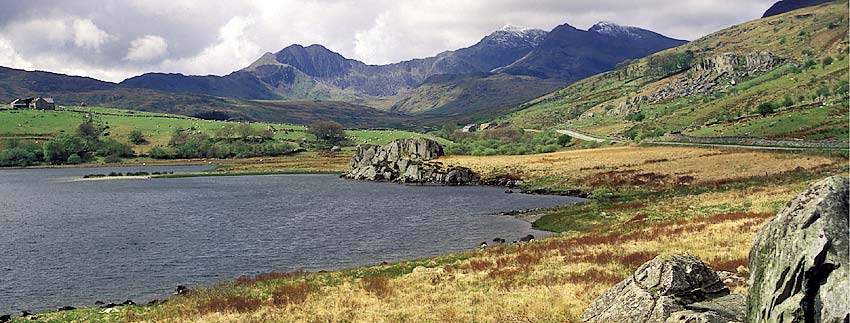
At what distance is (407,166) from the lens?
151 m

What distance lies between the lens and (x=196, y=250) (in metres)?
60.6

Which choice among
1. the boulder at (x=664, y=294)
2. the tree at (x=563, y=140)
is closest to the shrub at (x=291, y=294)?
the boulder at (x=664, y=294)

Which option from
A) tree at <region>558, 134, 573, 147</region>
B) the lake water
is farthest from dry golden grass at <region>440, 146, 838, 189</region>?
tree at <region>558, 134, 573, 147</region>

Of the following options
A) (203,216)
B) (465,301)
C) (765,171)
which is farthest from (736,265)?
(203,216)

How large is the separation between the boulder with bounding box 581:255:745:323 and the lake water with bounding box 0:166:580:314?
32971 mm

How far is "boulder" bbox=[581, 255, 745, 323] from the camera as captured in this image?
61.8 feet

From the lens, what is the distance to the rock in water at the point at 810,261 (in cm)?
1120

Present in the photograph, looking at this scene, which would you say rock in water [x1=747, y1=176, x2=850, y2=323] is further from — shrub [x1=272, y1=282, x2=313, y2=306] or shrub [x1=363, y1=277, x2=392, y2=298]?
shrub [x1=272, y1=282, x2=313, y2=306]

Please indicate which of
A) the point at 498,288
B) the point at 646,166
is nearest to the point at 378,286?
the point at 498,288

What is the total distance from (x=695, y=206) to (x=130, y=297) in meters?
57.6

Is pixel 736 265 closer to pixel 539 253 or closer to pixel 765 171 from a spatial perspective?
pixel 539 253

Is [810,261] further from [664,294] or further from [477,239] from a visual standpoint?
[477,239]

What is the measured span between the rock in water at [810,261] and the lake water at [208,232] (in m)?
41.5

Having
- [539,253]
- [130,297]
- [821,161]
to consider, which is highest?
[821,161]
